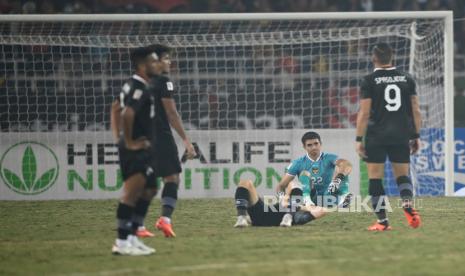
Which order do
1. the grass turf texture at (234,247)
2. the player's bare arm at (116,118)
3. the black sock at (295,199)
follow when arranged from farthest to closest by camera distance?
1. the black sock at (295,199)
2. the player's bare arm at (116,118)
3. the grass turf texture at (234,247)

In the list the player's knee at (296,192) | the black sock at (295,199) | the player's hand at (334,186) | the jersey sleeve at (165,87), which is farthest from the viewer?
the player's hand at (334,186)

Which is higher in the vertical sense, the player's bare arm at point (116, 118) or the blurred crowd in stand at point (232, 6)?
the blurred crowd in stand at point (232, 6)

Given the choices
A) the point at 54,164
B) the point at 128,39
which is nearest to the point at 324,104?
the point at 128,39

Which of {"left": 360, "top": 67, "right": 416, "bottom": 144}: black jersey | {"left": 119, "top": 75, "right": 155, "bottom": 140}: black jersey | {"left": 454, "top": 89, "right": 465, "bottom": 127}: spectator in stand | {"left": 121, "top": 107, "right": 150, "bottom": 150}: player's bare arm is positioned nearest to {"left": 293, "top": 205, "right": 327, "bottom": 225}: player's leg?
{"left": 360, "top": 67, "right": 416, "bottom": 144}: black jersey

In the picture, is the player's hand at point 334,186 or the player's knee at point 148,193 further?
the player's hand at point 334,186

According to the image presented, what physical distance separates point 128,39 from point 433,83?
17.0 feet

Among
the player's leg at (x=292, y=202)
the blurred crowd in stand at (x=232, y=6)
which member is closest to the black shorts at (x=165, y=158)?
the player's leg at (x=292, y=202)

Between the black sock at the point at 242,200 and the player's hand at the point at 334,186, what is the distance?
4.15ft

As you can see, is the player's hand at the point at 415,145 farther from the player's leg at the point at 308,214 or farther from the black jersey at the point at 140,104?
the black jersey at the point at 140,104

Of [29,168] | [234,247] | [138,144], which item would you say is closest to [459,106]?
[29,168]

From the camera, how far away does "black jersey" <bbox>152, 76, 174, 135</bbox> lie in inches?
421

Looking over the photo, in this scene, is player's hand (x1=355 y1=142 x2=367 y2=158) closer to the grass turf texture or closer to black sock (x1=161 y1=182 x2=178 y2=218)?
the grass turf texture

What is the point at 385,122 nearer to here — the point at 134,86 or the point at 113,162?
the point at 134,86

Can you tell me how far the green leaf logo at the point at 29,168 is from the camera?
1634 cm
